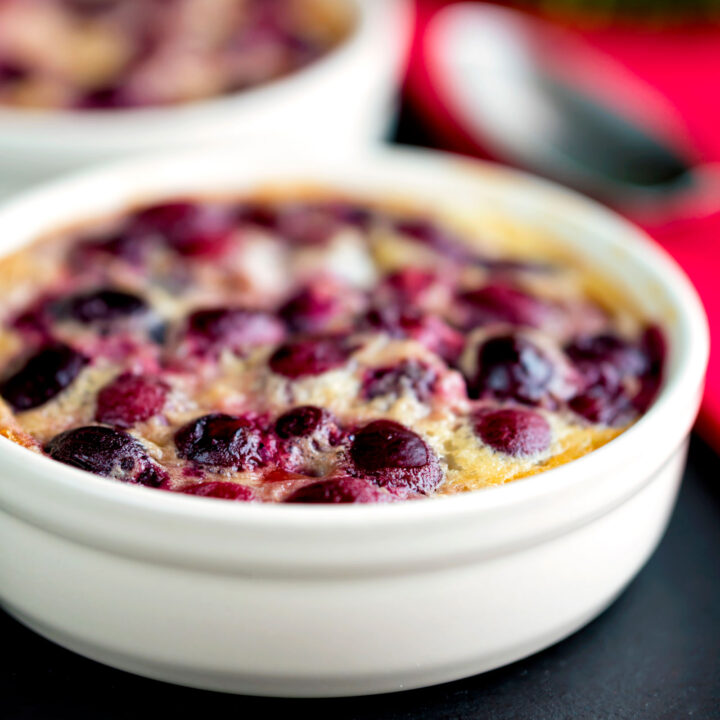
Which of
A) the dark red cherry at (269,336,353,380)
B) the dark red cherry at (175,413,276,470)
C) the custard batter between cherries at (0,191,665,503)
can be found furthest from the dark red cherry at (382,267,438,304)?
the dark red cherry at (175,413,276,470)

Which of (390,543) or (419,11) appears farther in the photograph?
(419,11)

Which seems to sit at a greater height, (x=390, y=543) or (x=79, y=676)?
(x=390, y=543)

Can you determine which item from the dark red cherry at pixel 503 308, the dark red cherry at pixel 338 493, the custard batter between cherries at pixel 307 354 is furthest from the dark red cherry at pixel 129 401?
the dark red cherry at pixel 503 308

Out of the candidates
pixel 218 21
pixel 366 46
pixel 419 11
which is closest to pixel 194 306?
pixel 366 46

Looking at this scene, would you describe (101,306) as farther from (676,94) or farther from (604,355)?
(676,94)

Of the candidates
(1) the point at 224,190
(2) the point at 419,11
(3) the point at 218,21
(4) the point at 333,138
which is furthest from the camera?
(2) the point at 419,11

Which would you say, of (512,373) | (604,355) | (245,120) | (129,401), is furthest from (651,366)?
(245,120)

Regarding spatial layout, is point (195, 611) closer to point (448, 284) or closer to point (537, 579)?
point (537, 579)

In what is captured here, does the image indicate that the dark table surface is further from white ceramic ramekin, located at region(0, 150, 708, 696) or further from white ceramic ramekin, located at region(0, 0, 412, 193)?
white ceramic ramekin, located at region(0, 0, 412, 193)
